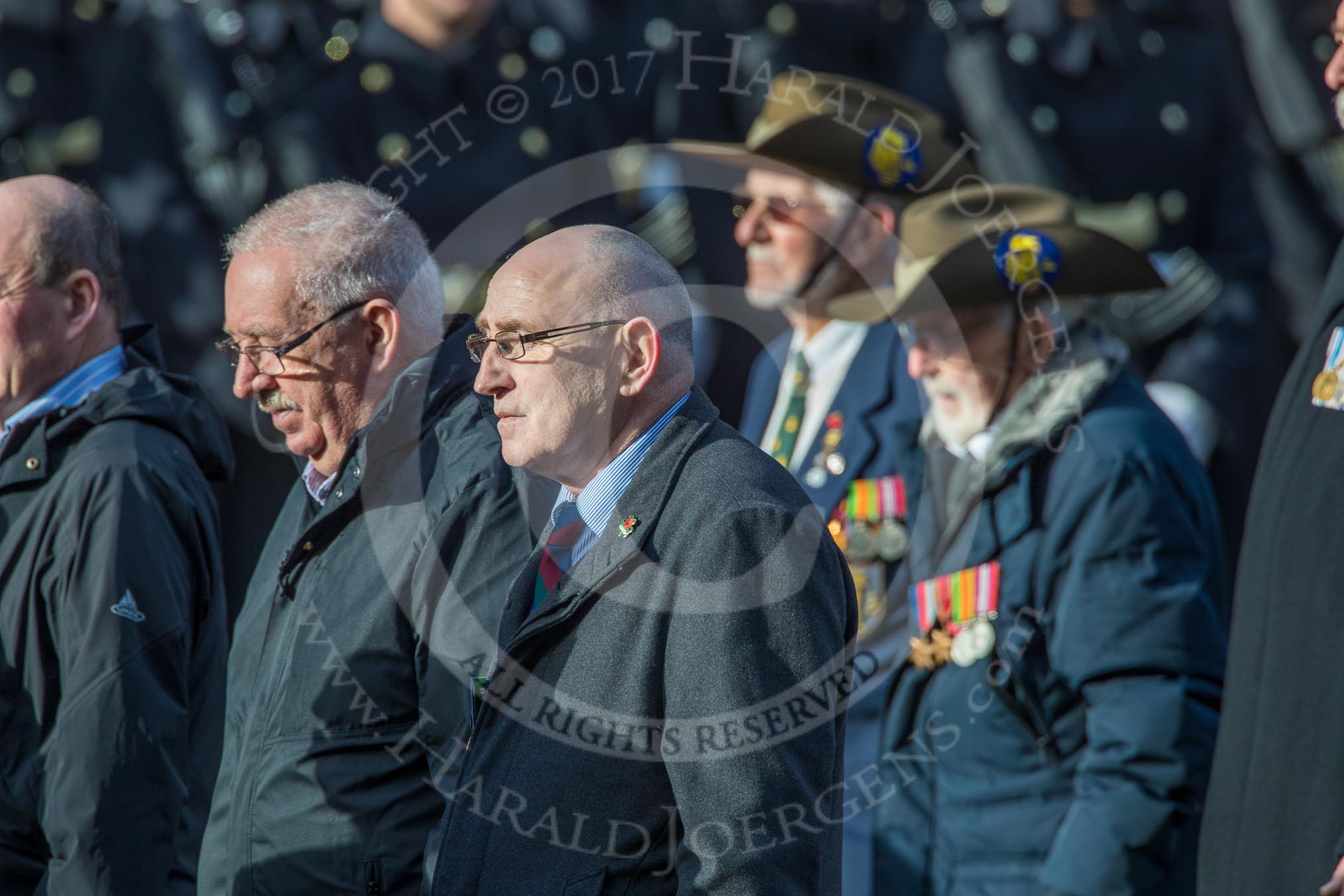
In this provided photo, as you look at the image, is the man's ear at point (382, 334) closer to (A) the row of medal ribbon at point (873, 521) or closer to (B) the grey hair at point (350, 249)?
(B) the grey hair at point (350, 249)

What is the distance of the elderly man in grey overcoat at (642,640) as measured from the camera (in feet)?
6.73

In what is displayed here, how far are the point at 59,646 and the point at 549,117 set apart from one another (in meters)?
2.06

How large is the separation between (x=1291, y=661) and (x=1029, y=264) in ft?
3.91

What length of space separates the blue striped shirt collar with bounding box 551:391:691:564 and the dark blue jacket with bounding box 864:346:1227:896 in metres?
1.11

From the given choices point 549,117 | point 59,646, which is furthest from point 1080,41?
point 59,646

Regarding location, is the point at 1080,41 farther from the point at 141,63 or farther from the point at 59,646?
the point at 59,646

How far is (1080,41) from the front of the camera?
4.67m

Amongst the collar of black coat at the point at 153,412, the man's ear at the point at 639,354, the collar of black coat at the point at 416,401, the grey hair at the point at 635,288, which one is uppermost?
the grey hair at the point at 635,288

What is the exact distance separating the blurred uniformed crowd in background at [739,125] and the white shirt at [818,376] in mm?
462

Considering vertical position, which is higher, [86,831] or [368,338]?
[368,338]

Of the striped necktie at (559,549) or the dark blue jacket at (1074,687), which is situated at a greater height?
the striped necktie at (559,549)

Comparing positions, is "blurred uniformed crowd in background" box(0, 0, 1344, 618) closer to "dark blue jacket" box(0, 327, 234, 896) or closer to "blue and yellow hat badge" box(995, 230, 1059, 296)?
"blue and yellow hat badge" box(995, 230, 1059, 296)

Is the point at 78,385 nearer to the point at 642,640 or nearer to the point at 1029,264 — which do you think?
the point at 642,640

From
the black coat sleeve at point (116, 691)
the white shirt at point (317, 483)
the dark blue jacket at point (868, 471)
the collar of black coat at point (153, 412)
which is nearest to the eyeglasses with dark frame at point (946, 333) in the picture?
the dark blue jacket at point (868, 471)
